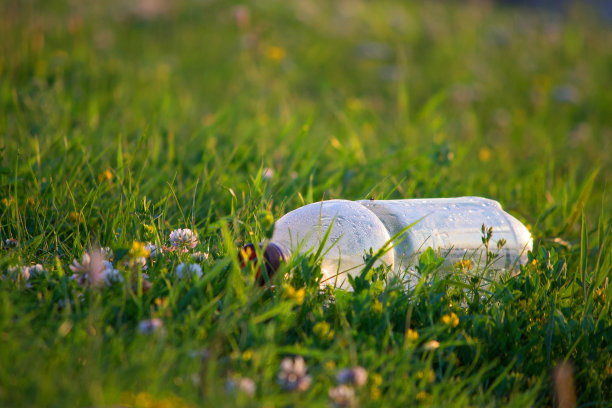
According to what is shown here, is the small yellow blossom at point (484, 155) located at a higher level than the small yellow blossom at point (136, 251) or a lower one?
lower

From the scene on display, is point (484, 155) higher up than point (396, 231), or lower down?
lower down

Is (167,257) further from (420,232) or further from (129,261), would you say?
(420,232)

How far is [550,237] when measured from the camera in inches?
108

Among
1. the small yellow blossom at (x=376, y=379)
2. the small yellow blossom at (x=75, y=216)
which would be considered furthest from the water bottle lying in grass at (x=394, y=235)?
the small yellow blossom at (x=75, y=216)

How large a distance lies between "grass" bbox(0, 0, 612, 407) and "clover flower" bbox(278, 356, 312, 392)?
3 centimetres

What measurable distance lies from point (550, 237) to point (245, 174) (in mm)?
1602

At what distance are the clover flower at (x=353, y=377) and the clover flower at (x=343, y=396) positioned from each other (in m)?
0.02

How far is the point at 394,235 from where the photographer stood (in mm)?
2100

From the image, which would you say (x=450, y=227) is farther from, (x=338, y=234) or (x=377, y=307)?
(x=377, y=307)

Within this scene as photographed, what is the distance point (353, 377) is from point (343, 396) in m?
0.06

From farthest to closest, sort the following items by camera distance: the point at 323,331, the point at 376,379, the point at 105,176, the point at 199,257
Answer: the point at 105,176
the point at 199,257
the point at 323,331
the point at 376,379

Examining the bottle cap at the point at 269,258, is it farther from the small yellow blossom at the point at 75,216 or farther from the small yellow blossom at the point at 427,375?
the small yellow blossom at the point at 75,216

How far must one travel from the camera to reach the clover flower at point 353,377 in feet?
4.31

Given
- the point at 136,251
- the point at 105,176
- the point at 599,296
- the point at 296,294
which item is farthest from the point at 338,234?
the point at 105,176
